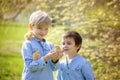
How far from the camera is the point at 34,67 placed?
274 centimetres

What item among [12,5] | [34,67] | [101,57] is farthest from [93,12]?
[34,67]

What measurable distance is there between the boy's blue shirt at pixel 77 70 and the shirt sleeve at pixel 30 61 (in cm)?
39

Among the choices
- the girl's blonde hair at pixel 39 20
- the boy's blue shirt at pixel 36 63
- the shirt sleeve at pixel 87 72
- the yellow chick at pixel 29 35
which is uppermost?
the girl's blonde hair at pixel 39 20

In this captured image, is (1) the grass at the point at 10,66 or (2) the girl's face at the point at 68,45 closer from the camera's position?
(2) the girl's face at the point at 68,45

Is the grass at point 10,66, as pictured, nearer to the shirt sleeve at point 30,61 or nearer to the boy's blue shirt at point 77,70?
the boy's blue shirt at point 77,70

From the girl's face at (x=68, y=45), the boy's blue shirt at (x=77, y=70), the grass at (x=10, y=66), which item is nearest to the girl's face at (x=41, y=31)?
the girl's face at (x=68, y=45)

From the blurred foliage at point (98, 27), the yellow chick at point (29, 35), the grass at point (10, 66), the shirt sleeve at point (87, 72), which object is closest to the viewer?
the yellow chick at point (29, 35)

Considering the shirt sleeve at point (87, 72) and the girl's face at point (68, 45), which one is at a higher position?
the girl's face at point (68, 45)

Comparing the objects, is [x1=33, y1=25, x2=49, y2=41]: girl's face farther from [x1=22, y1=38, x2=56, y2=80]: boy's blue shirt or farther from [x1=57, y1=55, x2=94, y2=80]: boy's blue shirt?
[x1=57, y1=55, x2=94, y2=80]: boy's blue shirt

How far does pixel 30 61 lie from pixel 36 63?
2.6 inches

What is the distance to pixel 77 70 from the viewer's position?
307 centimetres

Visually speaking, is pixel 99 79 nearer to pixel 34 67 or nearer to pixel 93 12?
pixel 93 12

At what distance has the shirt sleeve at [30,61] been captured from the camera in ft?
8.95

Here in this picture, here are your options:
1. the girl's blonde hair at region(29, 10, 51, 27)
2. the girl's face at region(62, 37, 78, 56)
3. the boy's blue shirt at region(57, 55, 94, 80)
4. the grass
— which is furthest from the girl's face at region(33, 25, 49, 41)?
the grass
